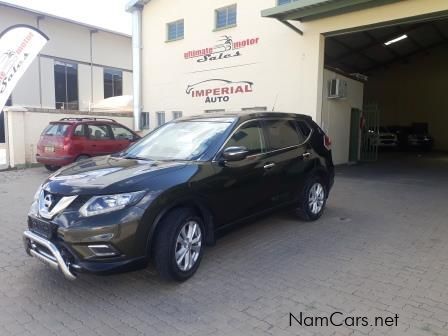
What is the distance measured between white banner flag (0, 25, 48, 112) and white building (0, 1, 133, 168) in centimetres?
544

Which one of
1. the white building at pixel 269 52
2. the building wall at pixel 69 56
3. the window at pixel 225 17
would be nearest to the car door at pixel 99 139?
the white building at pixel 269 52

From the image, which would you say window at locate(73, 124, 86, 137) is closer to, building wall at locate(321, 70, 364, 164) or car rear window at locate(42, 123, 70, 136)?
car rear window at locate(42, 123, 70, 136)

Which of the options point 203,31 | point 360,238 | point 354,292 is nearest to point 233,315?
point 354,292

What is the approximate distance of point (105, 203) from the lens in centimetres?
355

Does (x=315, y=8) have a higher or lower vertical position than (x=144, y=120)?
higher

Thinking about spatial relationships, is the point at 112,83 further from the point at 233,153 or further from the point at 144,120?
the point at 233,153

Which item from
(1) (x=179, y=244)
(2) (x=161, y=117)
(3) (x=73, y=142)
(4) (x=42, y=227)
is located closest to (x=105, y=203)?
(4) (x=42, y=227)

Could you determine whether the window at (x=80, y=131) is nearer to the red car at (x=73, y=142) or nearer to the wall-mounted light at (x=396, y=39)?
the red car at (x=73, y=142)

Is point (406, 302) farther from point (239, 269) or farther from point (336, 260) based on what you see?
point (239, 269)

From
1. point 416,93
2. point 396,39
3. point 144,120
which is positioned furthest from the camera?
point 416,93

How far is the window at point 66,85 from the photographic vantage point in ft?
80.7

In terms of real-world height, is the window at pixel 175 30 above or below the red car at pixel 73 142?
above

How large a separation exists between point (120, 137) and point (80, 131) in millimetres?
1484

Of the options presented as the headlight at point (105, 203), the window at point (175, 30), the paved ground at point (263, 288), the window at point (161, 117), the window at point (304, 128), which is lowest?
the paved ground at point (263, 288)
